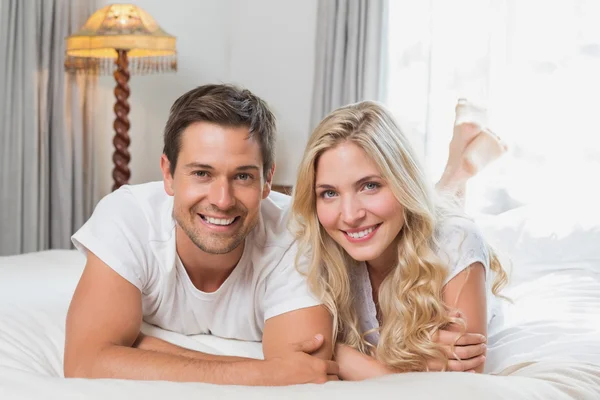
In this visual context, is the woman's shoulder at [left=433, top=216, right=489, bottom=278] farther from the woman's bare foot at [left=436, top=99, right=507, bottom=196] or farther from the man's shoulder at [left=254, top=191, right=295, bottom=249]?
the woman's bare foot at [left=436, top=99, right=507, bottom=196]

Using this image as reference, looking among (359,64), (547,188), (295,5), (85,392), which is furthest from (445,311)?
(295,5)

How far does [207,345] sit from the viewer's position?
204 centimetres

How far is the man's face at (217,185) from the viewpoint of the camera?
6.03 feet

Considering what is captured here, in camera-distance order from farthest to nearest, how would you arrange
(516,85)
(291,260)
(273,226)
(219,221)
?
(516,85), (273,226), (291,260), (219,221)

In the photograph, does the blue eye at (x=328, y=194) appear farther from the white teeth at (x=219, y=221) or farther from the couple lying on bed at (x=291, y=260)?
the white teeth at (x=219, y=221)

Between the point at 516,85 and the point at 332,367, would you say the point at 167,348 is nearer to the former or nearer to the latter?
the point at 332,367

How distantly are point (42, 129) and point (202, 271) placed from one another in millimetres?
2593

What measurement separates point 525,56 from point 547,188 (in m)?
0.62

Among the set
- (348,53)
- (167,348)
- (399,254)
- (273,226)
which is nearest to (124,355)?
(167,348)

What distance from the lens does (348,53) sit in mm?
4473

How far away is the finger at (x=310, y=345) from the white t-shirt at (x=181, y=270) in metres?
0.11

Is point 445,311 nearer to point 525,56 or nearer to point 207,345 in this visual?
point 207,345

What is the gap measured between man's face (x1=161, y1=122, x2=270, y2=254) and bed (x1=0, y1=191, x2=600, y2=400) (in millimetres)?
305

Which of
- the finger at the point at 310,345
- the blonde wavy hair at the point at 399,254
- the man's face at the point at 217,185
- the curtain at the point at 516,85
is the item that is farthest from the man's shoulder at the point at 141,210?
the curtain at the point at 516,85
